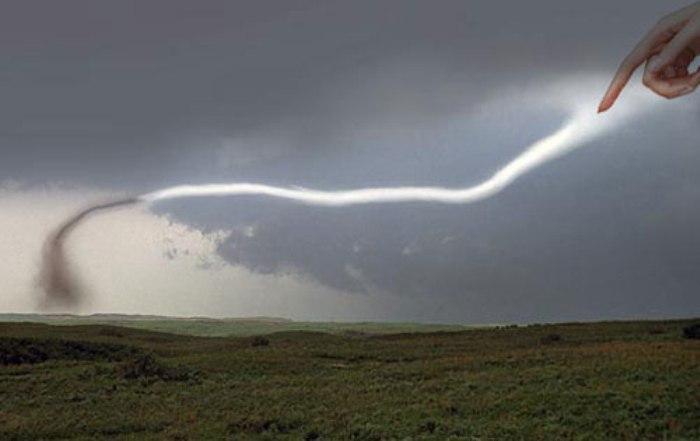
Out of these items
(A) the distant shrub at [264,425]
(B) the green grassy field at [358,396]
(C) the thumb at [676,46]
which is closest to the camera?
(C) the thumb at [676,46]

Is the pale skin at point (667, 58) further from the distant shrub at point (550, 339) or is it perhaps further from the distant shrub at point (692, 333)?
the distant shrub at point (550, 339)

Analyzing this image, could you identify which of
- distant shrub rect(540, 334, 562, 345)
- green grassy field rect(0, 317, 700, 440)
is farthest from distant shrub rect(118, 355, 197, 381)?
distant shrub rect(540, 334, 562, 345)

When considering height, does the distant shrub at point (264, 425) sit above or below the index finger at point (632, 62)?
below

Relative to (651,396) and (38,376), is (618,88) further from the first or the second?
(38,376)

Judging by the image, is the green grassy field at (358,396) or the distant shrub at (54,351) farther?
the distant shrub at (54,351)

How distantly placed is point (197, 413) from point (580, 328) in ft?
163

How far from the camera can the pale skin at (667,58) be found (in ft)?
20.7

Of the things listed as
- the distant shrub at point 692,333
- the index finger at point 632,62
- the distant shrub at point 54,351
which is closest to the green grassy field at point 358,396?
the distant shrub at point 54,351

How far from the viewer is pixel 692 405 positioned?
2417 centimetres

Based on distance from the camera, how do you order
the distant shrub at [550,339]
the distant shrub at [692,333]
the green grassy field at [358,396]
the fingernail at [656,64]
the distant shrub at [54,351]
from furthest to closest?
the distant shrub at [550,339], the distant shrub at [692,333], the distant shrub at [54,351], the green grassy field at [358,396], the fingernail at [656,64]

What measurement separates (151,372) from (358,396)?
1430cm

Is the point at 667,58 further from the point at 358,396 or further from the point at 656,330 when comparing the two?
the point at 656,330

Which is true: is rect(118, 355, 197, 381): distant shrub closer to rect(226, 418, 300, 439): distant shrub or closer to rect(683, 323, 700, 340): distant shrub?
rect(226, 418, 300, 439): distant shrub

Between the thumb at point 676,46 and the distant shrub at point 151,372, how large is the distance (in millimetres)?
35985
